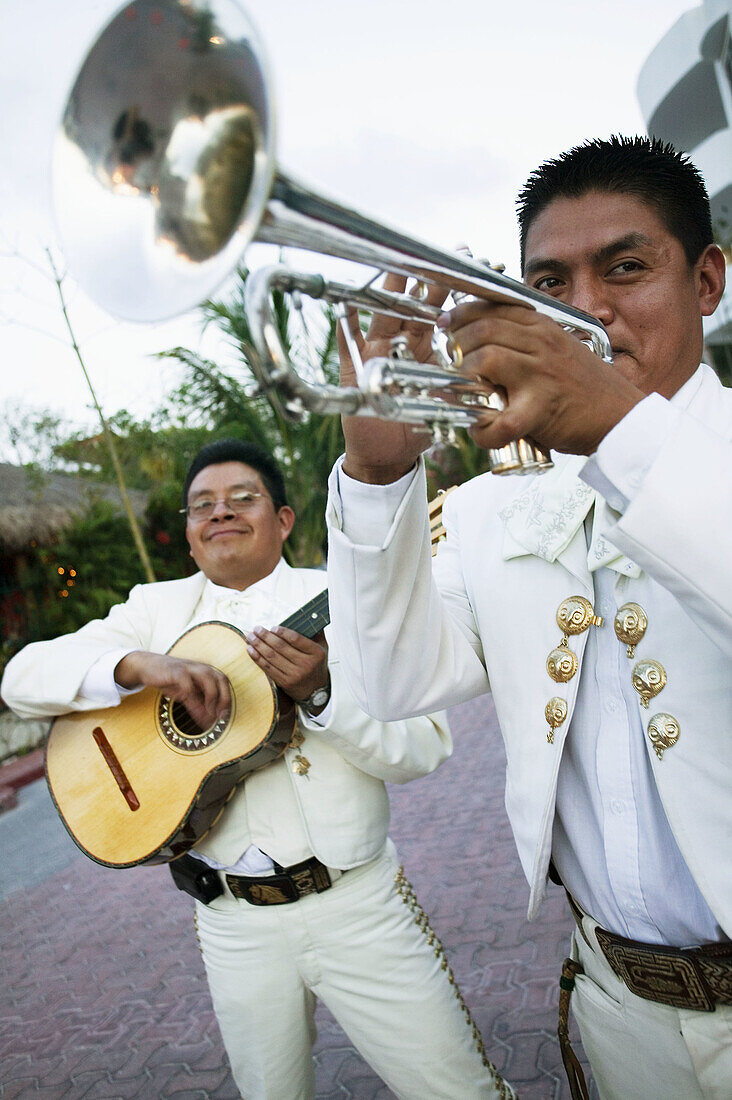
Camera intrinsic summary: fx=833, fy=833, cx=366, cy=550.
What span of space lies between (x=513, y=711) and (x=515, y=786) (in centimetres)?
15

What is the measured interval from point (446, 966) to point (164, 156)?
223cm

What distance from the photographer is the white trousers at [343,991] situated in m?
2.23

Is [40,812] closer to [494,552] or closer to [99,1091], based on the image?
[99,1091]

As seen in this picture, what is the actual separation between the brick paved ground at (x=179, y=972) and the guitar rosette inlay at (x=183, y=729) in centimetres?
161

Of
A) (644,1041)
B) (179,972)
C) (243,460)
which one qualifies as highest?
(243,460)

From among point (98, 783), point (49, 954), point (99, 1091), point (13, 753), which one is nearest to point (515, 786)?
point (98, 783)

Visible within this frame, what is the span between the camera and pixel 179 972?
176 inches

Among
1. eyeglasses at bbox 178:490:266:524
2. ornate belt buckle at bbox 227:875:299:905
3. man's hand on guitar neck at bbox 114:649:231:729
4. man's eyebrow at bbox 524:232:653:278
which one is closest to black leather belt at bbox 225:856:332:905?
ornate belt buckle at bbox 227:875:299:905

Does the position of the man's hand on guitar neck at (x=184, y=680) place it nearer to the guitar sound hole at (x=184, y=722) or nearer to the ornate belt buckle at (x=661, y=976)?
the guitar sound hole at (x=184, y=722)

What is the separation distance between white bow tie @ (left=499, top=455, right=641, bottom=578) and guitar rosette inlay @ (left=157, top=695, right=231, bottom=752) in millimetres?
1312

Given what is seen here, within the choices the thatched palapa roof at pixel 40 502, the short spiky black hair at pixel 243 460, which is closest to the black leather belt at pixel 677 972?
the short spiky black hair at pixel 243 460

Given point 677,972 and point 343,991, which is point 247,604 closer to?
point 343,991

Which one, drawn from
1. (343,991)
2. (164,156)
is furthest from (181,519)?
(164,156)

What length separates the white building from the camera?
18953mm
